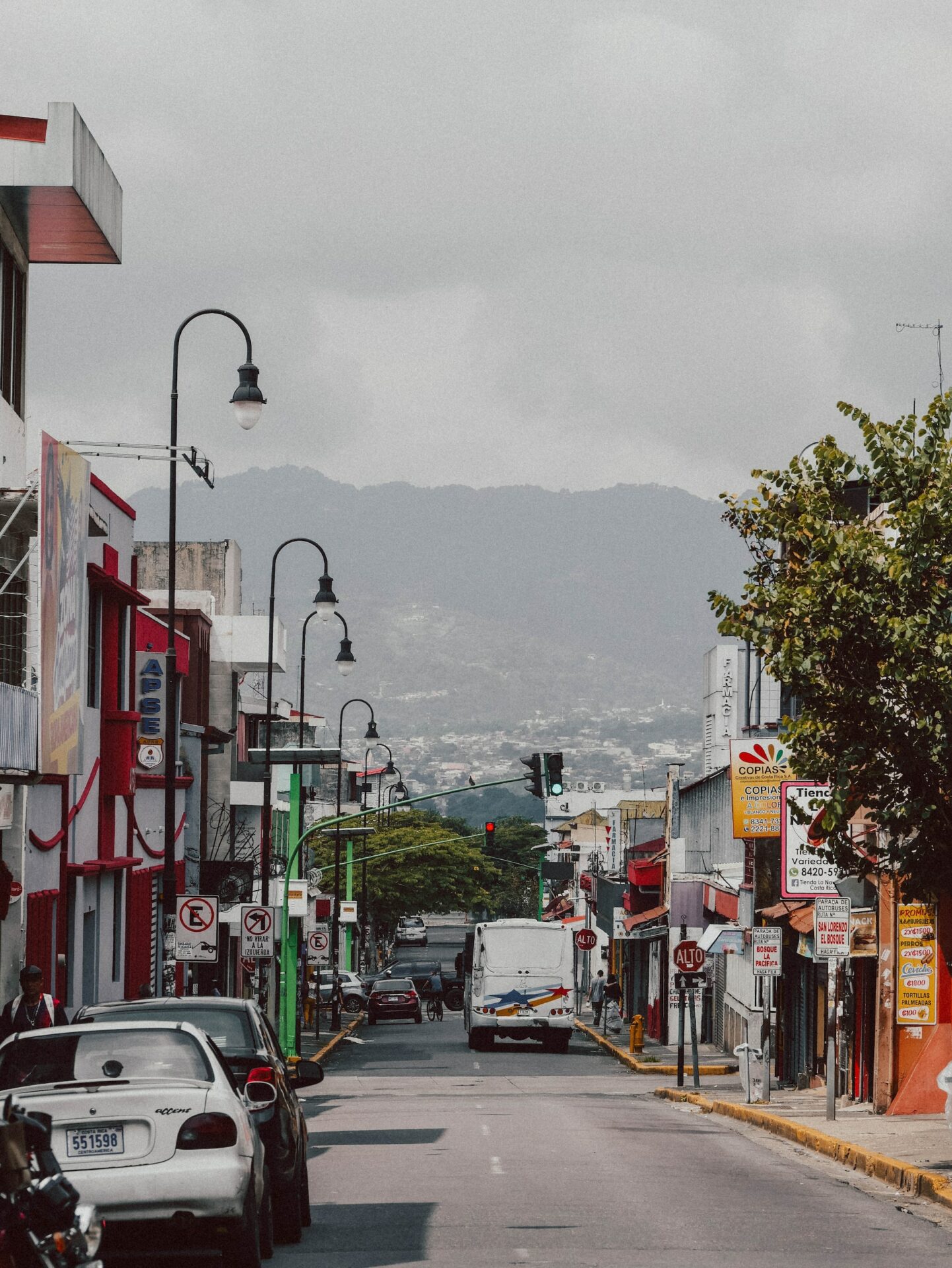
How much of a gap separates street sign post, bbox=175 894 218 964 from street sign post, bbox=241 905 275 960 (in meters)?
7.19

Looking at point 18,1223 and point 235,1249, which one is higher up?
point 18,1223

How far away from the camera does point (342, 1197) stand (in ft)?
50.2

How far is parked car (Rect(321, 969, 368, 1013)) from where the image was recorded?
229 feet

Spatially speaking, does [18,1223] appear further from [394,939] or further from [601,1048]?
[394,939]

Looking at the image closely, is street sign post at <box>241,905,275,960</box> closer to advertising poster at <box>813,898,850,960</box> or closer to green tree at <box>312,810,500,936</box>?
advertising poster at <box>813,898,850,960</box>

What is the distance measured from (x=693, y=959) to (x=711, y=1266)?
77.0 feet

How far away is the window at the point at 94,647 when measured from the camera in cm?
3088

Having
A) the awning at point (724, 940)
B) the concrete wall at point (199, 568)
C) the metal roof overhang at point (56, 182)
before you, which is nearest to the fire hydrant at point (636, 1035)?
the awning at point (724, 940)

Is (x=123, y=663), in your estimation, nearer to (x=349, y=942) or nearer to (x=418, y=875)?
(x=349, y=942)

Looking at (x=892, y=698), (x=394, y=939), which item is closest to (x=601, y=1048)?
(x=892, y=698)

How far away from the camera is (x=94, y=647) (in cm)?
3114

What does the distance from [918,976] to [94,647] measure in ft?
48.8

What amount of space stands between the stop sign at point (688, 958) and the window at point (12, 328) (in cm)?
1642

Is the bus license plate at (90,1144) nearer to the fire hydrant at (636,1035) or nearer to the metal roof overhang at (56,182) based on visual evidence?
the metal roof overhang at (56,182)
